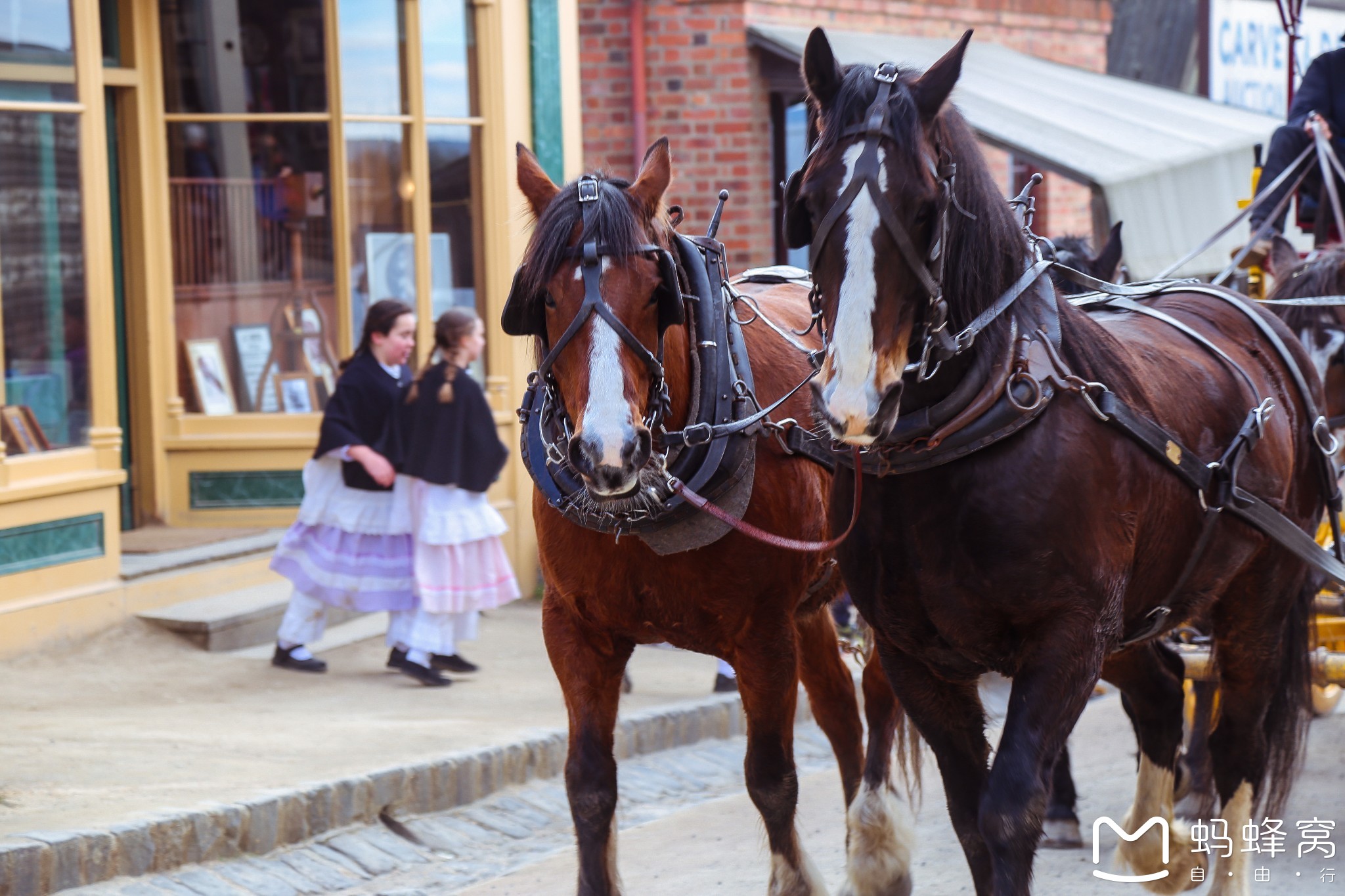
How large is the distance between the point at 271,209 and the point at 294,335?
2.47 feet

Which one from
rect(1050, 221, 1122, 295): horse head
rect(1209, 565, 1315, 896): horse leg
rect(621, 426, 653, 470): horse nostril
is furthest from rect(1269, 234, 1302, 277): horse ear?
rect(621, 426, 653, 470): horse nostril

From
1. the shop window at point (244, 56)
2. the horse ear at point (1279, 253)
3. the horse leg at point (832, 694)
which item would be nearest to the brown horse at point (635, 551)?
the horse leg at point (832, 694)

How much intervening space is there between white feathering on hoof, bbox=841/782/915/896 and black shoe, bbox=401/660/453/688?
A: 10.7 feet

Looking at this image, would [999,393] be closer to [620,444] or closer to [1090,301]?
[620,444]

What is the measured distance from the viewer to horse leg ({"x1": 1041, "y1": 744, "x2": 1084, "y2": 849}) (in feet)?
19.0

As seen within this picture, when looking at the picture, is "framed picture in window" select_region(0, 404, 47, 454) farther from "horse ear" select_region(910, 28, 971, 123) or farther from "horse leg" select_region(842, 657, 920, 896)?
"horse ear" select_region(910, 28, 971, 123)

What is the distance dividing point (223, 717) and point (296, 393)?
3277 mm

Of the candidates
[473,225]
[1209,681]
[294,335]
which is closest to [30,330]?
[294,335]

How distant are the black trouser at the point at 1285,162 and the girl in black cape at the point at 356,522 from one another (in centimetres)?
398

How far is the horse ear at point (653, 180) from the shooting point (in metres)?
A: 4.09

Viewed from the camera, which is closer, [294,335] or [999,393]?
[999,393]

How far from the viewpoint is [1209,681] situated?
18.3 feet

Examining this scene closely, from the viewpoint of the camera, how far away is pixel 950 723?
3.92m

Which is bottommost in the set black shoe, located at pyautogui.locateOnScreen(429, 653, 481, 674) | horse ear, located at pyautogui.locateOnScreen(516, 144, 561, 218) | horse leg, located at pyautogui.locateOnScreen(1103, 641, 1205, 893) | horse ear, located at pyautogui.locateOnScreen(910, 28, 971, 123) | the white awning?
black shoe, located at pyautogui.locateOnScreen(429, 653, 481, 674)
